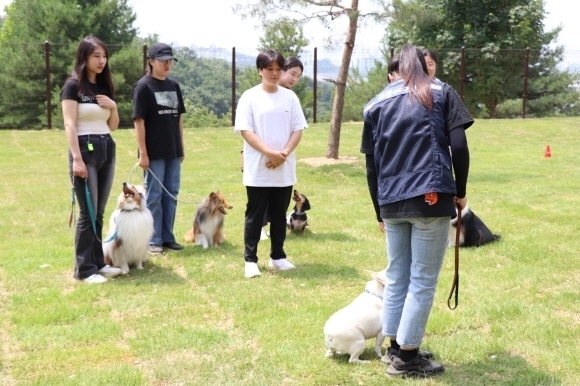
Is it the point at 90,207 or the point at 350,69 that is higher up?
the point at 350,69

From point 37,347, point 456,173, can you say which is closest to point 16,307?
point 37,347

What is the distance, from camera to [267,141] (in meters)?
5.37

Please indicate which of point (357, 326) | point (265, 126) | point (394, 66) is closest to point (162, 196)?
point (265, 126)

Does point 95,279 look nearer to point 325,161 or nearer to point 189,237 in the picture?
point 189,237

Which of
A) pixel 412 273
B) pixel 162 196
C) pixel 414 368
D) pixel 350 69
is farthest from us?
pixel 350 69

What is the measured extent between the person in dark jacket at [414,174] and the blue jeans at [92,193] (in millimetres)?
2645

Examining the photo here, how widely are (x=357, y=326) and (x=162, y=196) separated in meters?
3.34

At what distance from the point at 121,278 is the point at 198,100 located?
2359 cm

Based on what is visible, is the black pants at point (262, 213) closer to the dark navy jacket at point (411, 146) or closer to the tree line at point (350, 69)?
the dark navy jacket at point (411, 146)

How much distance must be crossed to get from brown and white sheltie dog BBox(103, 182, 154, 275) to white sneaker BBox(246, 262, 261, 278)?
95cm

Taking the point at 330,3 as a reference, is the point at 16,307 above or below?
below

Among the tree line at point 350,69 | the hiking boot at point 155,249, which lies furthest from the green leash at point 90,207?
the tree line at point 350,69

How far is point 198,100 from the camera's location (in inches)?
1120

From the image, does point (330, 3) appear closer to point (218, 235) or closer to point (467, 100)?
point (218, 235)
